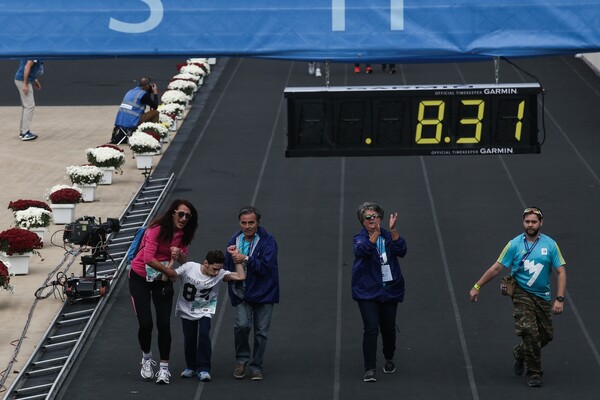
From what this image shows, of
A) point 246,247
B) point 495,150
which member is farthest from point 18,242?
point 495,150

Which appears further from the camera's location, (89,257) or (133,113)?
(133,113)

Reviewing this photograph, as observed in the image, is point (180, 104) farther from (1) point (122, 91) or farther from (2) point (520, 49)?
(2) point (520, 49)

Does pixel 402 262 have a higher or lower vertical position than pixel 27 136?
lower

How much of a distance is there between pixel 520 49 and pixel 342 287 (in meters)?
5.20

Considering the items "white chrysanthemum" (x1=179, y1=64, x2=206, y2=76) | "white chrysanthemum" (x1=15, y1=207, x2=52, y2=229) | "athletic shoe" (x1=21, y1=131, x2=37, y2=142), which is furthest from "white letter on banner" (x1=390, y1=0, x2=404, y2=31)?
"white chrysanthemum" (x1=179, y1=64, x2=206, y2=76)

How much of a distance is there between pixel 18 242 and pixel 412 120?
20.1ft

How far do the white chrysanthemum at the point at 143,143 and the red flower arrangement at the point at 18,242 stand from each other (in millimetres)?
6860

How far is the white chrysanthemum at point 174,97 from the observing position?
30.0 meters

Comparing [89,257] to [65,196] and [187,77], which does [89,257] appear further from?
[187,77]

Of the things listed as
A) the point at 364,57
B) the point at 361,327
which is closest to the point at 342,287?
the point at 361,327

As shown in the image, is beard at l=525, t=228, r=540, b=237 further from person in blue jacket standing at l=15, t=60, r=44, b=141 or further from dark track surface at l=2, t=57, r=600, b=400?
person in blue jacket standing at l=15, t=60, r=44, b=141

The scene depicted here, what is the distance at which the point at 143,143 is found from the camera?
80.4 feet

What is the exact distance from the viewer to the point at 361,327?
1528 cm

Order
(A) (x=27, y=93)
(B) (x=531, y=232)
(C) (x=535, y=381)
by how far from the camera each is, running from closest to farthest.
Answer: (B) (x=531, y=232) → (C) (x=535, y=381) → (A) (x=27, y=93)
